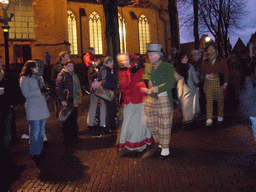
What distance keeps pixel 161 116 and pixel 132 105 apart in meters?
0.67

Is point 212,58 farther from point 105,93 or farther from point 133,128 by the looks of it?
point 133,128

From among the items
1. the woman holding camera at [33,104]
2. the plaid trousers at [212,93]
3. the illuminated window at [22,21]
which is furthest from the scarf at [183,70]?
the illuminated window at [22,21]

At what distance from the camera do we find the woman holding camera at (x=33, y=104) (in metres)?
4.98

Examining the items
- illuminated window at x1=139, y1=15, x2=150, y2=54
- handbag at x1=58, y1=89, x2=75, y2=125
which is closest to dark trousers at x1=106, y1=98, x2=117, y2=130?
handbag at x1=58, y1=89, x2=75, y2=125

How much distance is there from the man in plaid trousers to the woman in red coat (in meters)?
2.79

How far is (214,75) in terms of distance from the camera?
22.8ft

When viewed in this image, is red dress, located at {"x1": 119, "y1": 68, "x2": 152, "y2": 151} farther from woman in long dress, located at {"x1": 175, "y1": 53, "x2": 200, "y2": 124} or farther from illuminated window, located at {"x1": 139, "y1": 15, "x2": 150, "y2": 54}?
illuminated window, located at {"x1": 139, "y1": 15, "x2": 150, "y2": 54}

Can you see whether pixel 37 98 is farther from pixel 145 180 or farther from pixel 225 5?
pixel 225 5

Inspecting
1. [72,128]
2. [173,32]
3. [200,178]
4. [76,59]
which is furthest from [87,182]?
[76,59]

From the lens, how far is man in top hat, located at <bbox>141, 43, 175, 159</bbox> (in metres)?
4.57

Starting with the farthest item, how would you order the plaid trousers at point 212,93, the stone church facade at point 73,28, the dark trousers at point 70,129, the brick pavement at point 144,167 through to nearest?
1. the stone church facade at point 73,28
2. the plaid trousers at point 212,93
3. the dark trousers at point 70,129
4. the brick pavement at point 144,167

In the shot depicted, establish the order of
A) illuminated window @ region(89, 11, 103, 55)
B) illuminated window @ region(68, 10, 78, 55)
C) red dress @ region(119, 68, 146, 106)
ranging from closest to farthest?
red dress @ region(119, 68, 146, 106) < illuminated window @ region(68, 10, 78, 55) < illuminated window @ region(89, 11, 103, 55)

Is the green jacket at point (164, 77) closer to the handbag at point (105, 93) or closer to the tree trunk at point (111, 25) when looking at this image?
the handbag at point (105, 93)

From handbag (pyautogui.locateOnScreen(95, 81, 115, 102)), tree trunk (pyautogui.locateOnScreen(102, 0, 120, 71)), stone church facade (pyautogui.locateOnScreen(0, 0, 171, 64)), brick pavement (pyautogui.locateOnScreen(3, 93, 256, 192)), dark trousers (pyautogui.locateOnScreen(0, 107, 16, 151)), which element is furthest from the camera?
stone church facade (pyautogui.locateOnScreen(0, 0, 171, 64))
